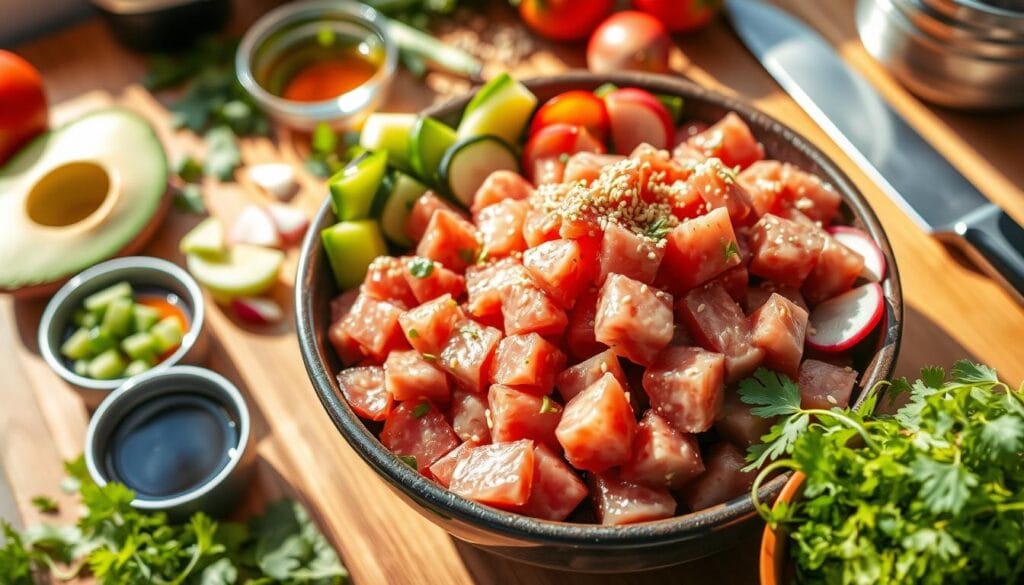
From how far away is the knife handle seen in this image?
6.51ft

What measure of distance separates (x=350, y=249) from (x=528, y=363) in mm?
547

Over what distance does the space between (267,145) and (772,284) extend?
163 centimetres

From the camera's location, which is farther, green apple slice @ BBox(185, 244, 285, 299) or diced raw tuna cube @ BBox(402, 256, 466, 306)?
green apple slice @ BBox(185, 244, 285, 299)

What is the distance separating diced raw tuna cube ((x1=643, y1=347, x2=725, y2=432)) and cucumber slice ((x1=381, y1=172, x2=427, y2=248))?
73 centimetres

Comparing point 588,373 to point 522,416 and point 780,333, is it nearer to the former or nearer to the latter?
point 522,416

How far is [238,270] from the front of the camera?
2291 millimetres

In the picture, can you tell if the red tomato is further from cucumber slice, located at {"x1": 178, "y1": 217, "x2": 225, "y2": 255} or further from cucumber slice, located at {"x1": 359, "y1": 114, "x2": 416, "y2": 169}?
cucumber slice, located at {"x1": 178, "y1": 217, "x2": 225, "y2": 255}

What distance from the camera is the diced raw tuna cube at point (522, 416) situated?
4.96 feet

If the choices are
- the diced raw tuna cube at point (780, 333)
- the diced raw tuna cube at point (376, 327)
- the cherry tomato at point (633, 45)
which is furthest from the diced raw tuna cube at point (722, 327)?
the cherry tomato at point (633, 45)

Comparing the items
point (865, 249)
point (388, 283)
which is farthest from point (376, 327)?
point (865, 249)

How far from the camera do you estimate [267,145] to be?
2.63 meters

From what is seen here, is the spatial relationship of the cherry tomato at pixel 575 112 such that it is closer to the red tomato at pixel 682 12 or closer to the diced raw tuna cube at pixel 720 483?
the red tomato at pixel 682 12

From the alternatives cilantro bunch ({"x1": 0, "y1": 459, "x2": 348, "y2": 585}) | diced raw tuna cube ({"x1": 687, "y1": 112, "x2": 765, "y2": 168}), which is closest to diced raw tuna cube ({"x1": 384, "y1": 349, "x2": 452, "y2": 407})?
cilantro bunch ({"x1": 0, "y1": 459, "x2": 348, "y2": 585})

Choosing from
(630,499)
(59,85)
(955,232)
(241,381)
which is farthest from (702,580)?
(59,85)
